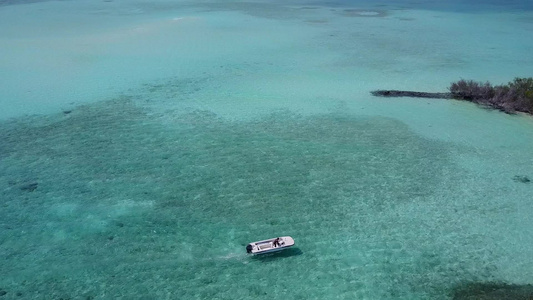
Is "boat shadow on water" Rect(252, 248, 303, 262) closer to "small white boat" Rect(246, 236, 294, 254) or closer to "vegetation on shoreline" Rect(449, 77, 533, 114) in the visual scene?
"small white boat" Rect(246, 236, 294, 254)

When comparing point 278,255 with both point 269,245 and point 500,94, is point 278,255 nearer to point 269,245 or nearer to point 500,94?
point 269,245

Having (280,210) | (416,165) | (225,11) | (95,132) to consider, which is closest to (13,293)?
(280,210)

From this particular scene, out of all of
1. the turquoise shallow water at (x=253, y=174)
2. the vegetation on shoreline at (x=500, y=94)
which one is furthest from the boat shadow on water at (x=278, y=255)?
the vegetation on shoreline at (x=500, y=94)

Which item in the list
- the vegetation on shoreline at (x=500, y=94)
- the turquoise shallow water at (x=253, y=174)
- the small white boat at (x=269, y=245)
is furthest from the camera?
the vegetation on shoreline at (x=500, y=94)

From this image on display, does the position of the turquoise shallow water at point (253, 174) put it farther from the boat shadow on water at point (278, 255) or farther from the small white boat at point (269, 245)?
the small white boat at point (269, 245)

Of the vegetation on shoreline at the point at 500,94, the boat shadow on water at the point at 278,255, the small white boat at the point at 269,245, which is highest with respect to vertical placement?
the vegetation on shoreline at the point at 500,94

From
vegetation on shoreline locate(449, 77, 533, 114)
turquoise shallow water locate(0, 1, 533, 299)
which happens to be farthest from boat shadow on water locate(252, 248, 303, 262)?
vegetation on shoreline locate(449, 77, 533, 114)
